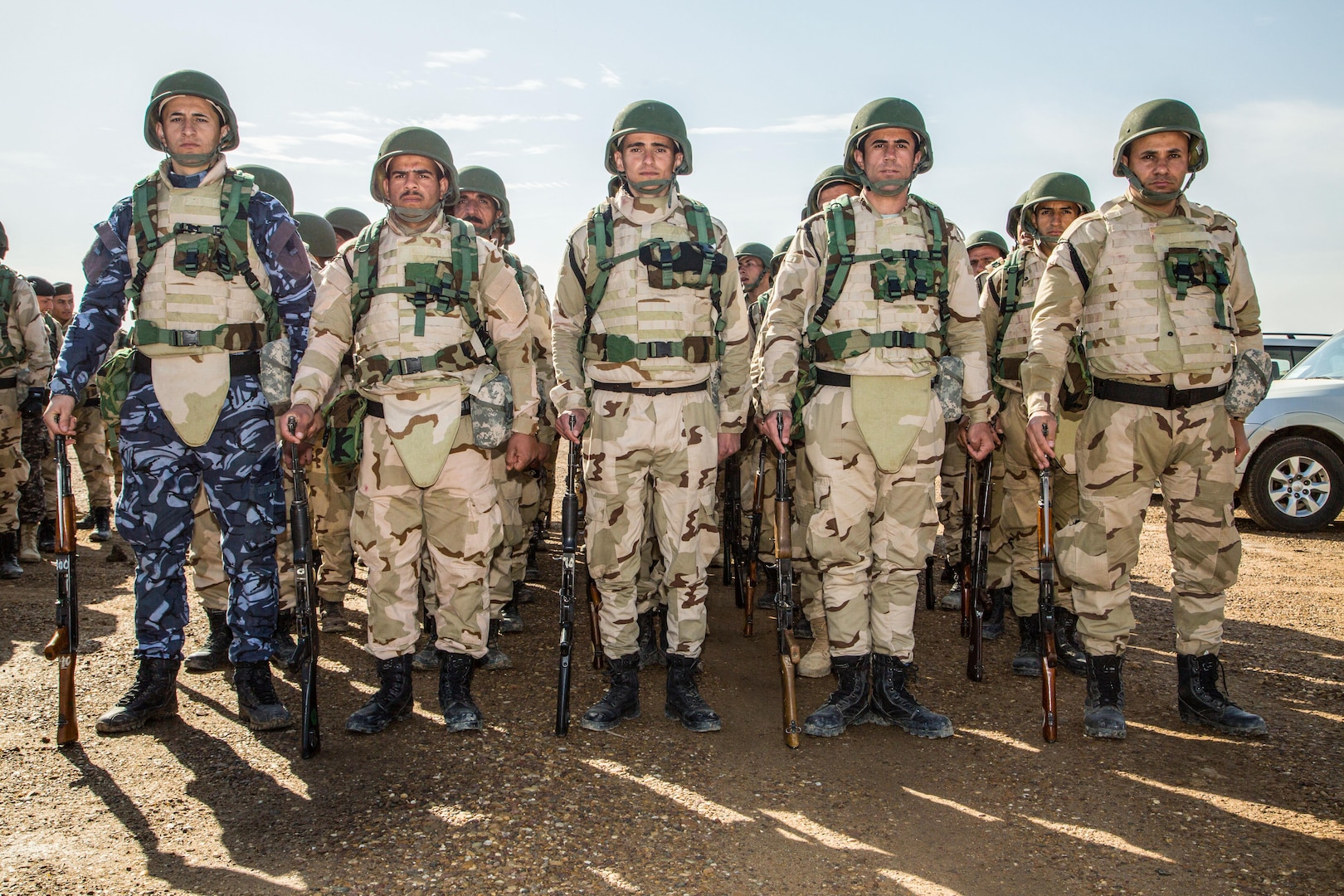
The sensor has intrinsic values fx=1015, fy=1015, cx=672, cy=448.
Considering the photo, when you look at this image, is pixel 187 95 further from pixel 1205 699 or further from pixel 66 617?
pixel 1205 699

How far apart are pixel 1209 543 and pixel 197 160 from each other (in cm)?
497

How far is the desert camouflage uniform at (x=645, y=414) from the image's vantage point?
4.66m

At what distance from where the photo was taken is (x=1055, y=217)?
6.39m

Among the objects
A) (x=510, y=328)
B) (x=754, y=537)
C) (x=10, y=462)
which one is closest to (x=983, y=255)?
(x=754, y=537)

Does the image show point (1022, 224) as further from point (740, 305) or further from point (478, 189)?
point (478, 189)

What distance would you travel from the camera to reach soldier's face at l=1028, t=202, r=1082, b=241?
6.37 m

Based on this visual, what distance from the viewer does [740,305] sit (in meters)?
4.88

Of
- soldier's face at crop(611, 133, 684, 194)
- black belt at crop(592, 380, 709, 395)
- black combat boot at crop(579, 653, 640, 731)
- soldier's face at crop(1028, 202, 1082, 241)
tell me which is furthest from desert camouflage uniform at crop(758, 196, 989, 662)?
soldier's face at crop(1028, 202, 1082, 241)

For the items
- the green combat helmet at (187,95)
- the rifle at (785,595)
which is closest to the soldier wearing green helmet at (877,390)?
the rifle at (785,595)

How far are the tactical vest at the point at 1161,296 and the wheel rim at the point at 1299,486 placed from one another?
7.09m

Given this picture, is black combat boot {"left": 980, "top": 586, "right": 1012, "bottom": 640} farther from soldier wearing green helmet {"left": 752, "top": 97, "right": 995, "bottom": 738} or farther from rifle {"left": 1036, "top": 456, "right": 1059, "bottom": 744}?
soldier wearing green helmet {"left": 752, "top": 97, "right": 995, "bottom": 738}

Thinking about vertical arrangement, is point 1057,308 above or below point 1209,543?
above

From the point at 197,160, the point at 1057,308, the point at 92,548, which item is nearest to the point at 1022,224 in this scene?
the point at 1057,308

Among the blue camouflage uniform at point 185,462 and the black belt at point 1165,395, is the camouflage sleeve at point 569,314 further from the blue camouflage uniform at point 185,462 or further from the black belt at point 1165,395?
the black belt at point 1165,395
